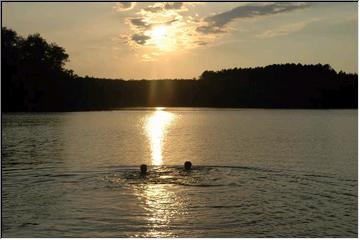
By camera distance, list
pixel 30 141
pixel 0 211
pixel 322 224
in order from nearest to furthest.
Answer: pixel 322 224 < pixel 0 211 < pixel 30 141

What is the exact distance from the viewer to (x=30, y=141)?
6050 centimetres

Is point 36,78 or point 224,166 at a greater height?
point 36,78

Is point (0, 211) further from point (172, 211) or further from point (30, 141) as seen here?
point (30, 141)

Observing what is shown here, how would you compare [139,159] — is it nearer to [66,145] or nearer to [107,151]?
[107,151]

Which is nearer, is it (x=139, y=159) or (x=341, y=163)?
(x=341, y=163)

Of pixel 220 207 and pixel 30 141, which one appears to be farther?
pixel 30 141

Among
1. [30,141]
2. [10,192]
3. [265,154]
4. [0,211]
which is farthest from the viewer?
[30,141]

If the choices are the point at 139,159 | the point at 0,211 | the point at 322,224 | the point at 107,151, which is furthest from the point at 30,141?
the point at 322,224

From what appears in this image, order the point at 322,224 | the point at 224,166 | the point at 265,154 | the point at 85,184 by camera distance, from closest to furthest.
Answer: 1. the point at 322,224
2. the point at 85,184
3. the point at 224,166
4. the point at 265,154

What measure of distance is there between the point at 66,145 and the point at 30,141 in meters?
7.66

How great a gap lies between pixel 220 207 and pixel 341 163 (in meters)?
20.3

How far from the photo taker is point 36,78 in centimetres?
15788

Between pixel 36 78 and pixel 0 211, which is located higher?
pixel 36 78

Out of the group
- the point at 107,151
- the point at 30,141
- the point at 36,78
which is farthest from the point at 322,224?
the point at 36,78
